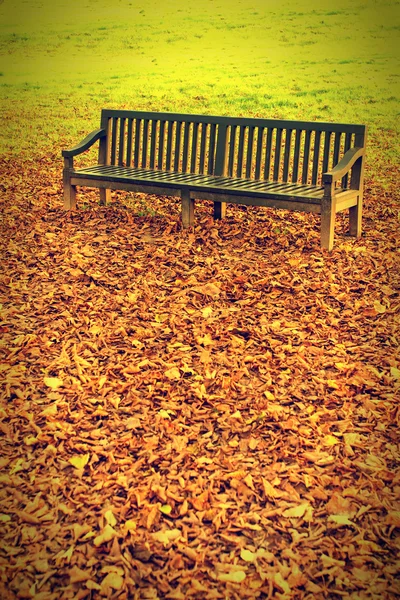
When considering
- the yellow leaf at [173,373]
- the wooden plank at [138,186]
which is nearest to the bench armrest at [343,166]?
the wooden plank at [138,186]

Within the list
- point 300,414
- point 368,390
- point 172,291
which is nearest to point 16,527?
point 300,414

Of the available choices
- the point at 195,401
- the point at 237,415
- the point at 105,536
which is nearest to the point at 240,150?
the point at 195,401

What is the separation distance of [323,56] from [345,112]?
4.75 m

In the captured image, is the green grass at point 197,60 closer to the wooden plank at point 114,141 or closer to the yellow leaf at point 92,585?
the wooden plank at point 114,141

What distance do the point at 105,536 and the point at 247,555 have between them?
24.0 inches

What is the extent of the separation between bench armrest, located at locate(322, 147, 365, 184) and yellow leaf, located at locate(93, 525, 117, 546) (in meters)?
4.13

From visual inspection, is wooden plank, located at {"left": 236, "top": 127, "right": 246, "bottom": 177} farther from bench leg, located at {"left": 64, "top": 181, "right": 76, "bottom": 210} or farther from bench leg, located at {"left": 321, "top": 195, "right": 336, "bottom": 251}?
bench leg, located at {"left": 64, "top": 181, "right": 76, "bottom": 210}

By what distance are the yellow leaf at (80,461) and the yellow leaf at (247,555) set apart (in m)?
0.99

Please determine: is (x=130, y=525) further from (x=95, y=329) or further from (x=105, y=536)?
(x=95, y=329)

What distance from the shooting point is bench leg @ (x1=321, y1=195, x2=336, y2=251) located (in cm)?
652

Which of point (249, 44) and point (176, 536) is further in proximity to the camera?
point (249, 44)

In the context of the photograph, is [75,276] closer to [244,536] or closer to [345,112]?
[244,536]

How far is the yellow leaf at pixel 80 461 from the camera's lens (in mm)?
3658

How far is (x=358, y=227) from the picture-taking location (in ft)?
24.0
